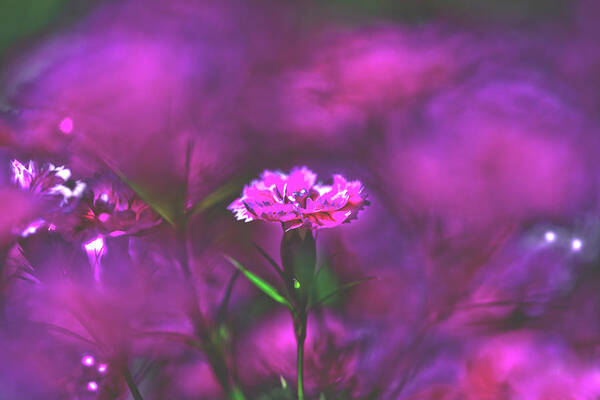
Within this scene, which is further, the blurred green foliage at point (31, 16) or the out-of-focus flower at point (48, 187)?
the blurred green foliage at point (31, 16)

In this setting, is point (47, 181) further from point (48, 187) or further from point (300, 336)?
point (300, 336)

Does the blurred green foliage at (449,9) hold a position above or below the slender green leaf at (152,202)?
above

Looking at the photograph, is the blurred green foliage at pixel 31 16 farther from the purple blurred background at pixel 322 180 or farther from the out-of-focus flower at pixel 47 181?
the out-of-focus flower at pixel 47 181

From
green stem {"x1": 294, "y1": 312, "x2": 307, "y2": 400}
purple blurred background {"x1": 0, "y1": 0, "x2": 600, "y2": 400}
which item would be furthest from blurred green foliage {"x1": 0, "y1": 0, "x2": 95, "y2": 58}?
green stem {"x1": 294, "y1": 312, "x2": 307, "y2": 400}

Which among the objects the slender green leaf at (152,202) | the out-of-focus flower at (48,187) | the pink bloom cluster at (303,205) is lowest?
the out-of-focus flower at (48,187)

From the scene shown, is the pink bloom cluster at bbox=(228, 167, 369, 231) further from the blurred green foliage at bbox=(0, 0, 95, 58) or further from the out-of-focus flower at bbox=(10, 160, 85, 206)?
the blurred green foliage at bbox=(0, 0, 95, 58)

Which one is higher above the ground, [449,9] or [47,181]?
[449,9]

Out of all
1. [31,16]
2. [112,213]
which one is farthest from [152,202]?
[31,16]

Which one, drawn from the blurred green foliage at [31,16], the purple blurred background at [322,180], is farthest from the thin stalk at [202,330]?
the blurred green foliage at [31,16]
